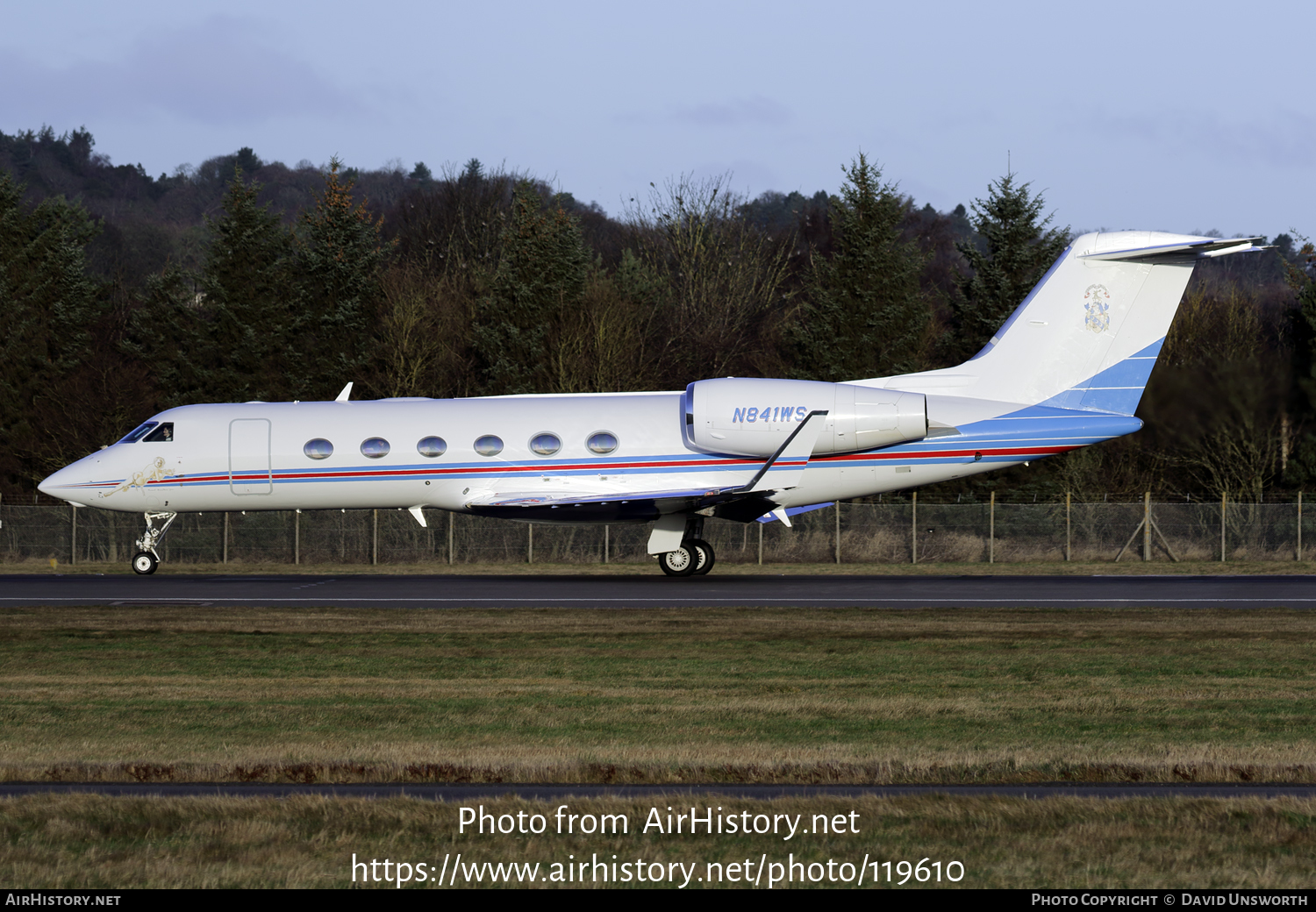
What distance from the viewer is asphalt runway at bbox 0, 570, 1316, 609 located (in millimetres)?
22578

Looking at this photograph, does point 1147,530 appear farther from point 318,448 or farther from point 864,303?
point 318,448

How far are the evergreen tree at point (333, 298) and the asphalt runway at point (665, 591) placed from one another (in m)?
20.2

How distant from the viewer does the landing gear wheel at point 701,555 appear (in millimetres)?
27672

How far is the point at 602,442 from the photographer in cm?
2627

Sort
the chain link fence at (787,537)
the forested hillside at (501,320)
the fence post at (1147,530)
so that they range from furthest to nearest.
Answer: the forested hillside at (501,320)
the chain link fence at (787,537)
the fence post at (1147,530)

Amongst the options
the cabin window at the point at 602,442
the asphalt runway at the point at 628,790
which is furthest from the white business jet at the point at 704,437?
the asphalt runway at the point at 628,790

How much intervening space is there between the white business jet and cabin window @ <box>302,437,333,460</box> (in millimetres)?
26

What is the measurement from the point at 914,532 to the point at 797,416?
9.97 metres

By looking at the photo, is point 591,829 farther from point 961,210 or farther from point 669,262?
point 961,210

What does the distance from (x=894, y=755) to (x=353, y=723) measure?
4901 millimetres

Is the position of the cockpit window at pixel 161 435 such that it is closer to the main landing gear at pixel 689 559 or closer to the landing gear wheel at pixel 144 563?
the landing gear wheel at pixel 144 563

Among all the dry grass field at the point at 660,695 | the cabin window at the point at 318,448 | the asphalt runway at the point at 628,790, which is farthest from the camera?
the cabin window at the point at 318,448

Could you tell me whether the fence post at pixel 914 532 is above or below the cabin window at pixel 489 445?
below

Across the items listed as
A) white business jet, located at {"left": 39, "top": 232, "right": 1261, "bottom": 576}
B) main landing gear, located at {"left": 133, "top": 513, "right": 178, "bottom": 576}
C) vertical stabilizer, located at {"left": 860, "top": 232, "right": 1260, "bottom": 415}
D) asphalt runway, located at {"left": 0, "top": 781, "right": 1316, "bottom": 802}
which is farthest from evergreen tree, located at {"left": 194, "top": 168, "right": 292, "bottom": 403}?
asphalt runway, located at {"left": 0, "top": 781, "right": 1316, "bottom": 802}
